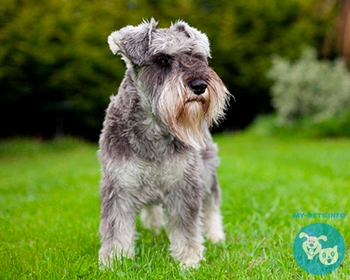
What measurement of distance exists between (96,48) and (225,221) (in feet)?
45.7

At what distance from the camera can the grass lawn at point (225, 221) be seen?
12.9ft

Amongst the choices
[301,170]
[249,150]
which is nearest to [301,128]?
[249,150]

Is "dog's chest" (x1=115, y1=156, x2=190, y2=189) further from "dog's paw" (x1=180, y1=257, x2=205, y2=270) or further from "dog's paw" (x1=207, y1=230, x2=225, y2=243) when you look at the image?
"dog's paw" (x1=207, y1=230, x2=225, y2=243)

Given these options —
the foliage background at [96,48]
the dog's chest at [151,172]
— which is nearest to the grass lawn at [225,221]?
the dog's chest at [151,172]

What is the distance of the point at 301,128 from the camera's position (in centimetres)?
1730

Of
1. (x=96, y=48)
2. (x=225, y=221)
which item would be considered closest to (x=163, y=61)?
(x=225, y=221)

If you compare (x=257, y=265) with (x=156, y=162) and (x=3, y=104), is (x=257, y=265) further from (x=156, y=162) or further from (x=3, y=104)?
(x=3, y=104)

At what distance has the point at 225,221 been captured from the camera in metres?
5.88

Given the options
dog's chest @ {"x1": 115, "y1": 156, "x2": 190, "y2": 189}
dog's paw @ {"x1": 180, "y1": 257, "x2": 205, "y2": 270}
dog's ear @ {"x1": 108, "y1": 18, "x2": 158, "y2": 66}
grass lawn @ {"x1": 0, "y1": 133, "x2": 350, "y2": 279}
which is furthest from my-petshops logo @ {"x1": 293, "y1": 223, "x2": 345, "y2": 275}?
dog's ear @ {"x1": 108, "y1": 18, "x2": 158, "y2": 66}

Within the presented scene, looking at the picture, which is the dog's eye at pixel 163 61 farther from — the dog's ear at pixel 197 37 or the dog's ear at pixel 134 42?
the dog's ear at pixel 197 37

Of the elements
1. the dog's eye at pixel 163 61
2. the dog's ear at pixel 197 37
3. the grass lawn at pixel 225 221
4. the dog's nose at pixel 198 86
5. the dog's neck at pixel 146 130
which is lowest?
the grass lawn at pixel 225 221

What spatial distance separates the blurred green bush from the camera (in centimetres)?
1720

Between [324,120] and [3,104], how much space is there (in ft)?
35.6

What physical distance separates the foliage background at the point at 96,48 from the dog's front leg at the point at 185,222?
12.2 m
